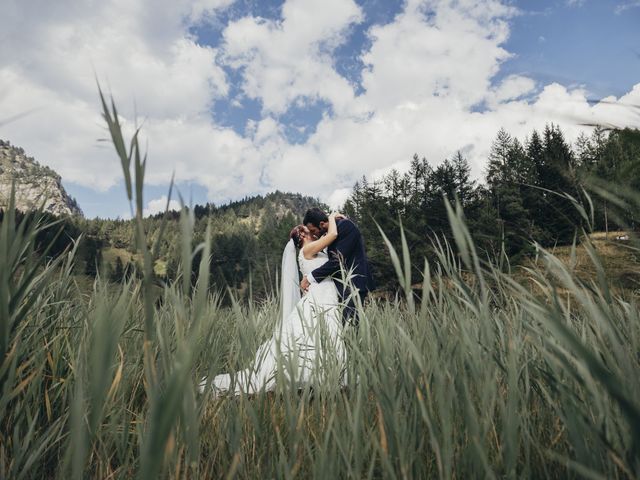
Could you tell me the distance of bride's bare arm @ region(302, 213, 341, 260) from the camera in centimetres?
391

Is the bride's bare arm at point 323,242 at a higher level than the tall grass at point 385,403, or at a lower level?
higher

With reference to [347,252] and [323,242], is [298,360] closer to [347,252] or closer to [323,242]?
[347,252]

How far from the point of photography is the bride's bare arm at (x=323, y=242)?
3.91 m

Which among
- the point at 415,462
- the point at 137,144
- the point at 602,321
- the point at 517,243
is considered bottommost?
the point at 415,462

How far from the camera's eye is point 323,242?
4035 millimetres

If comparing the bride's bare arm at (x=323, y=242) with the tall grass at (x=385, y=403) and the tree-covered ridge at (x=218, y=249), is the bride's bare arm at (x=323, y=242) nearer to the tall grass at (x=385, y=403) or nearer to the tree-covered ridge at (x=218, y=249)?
the tree-covered ridge at (x=218, y=249)

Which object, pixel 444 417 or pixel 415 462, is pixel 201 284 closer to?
pixel 444 417

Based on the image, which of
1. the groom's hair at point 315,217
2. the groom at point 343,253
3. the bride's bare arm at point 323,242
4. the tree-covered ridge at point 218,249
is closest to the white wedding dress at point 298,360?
the tree-covered ridge at point 218,249

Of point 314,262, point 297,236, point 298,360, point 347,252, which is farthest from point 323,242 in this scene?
point 298,360

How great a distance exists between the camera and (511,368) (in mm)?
849

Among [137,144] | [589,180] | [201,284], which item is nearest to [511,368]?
[589,180]

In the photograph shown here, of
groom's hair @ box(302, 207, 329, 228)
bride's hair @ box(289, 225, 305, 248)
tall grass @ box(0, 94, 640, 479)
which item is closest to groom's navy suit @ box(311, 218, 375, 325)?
groom's hair @ box(302, 207, 329, 228)

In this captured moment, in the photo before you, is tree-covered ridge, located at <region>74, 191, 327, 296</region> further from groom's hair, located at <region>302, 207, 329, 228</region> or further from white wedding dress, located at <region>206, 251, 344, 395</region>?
groom's hair, located at <region>302, 207, 329, 228</region>

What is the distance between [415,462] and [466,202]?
4590cm
